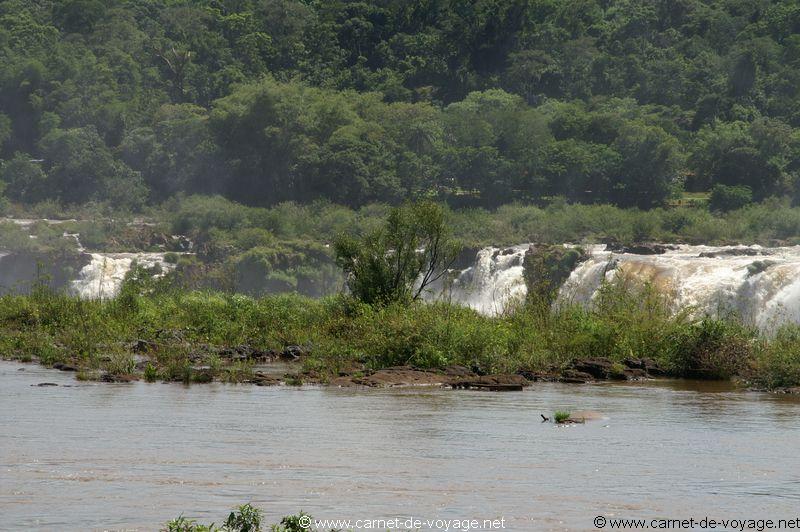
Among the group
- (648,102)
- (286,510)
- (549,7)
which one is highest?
(549,7)

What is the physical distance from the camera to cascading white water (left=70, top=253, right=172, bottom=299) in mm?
60781

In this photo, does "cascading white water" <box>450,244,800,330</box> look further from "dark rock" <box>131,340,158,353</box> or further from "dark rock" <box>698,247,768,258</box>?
"dark rock" <box>131,340,158,353</box>

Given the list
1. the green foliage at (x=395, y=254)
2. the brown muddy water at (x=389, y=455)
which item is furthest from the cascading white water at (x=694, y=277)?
the brown muddy water at (x=389, y=455)

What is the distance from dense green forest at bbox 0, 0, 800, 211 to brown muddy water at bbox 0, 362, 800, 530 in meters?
46.2

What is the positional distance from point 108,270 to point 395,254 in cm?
3117

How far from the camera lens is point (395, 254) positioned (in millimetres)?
33344

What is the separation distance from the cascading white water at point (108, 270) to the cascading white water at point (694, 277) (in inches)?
594

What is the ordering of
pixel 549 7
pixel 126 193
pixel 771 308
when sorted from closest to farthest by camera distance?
1. pixel 771 308
2. pixel 126 193
3. pixel 549 7

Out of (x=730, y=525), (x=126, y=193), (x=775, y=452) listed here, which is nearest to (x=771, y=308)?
(x=775, y=452)

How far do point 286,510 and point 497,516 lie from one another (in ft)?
7.30

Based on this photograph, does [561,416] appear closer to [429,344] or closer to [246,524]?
[429,344]

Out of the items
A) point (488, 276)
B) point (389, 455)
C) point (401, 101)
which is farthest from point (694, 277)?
point (401, 101)

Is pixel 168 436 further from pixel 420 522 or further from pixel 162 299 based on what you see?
pixel 162 299

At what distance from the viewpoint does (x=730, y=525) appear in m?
14.8
